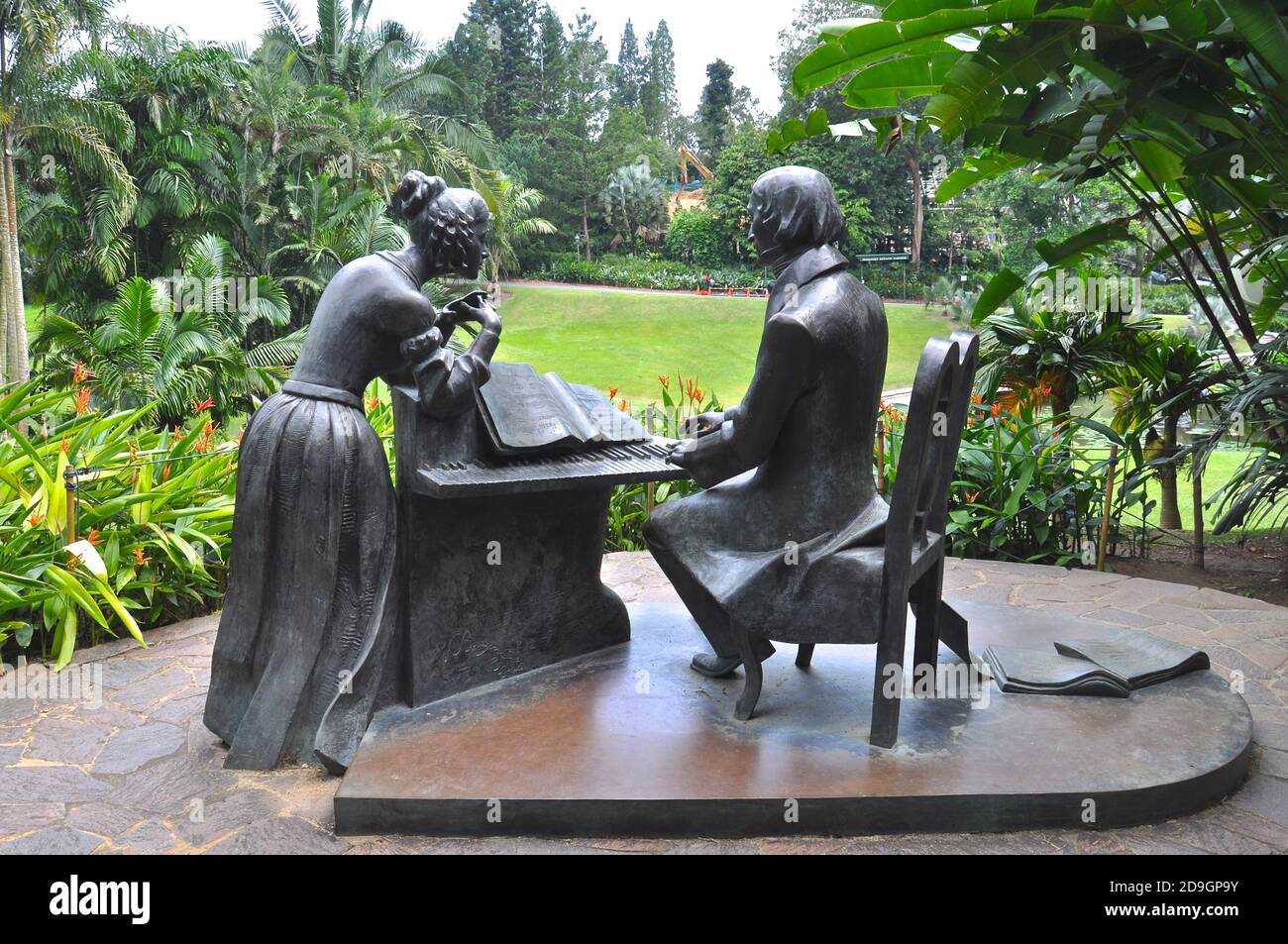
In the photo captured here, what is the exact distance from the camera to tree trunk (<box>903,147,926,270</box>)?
2359 cm

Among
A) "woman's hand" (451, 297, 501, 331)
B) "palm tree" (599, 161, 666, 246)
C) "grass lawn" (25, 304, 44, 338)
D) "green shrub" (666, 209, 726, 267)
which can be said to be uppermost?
"palm tree" (599, 161, 666, 246)

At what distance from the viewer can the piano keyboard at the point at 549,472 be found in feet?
11.5

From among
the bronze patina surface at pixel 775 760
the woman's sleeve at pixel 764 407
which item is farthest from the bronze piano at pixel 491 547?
the woman's sleeve at pixel 764 407

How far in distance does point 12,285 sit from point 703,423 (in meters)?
15.1

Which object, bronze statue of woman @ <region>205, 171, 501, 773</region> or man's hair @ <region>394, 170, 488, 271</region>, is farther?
Answer: man's hair @ <region>394, 170, 488, 271</region>

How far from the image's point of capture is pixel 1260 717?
3869mm

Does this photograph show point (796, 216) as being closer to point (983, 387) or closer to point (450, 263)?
point (450, 263)

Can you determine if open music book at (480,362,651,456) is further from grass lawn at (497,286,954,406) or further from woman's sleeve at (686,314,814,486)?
grass lawn at (497,286,954,406)

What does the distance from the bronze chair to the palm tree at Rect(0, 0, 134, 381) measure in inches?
598

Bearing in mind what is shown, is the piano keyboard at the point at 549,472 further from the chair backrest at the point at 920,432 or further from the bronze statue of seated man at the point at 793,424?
the chair backrest at the point at 920,432

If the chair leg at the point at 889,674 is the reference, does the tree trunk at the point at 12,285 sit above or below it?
above

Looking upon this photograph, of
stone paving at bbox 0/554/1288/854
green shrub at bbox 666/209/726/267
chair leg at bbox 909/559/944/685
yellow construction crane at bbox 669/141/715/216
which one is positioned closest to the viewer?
stone paving at bbox 0/554/1288/854

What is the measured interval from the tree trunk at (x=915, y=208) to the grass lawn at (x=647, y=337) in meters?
1.34

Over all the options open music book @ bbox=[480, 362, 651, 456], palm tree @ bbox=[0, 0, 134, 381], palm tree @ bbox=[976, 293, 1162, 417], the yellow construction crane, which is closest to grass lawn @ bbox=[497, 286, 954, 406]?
the yellow construction crane
